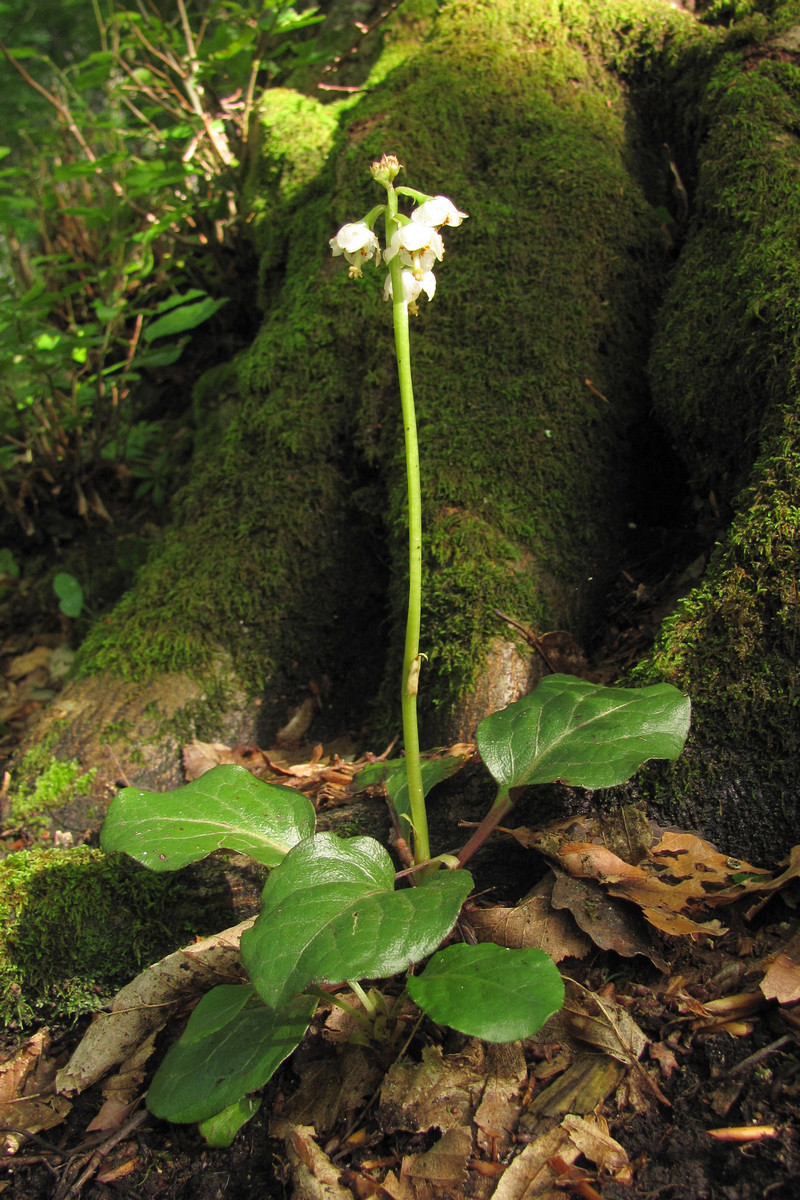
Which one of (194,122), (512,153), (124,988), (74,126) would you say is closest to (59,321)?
(74,126)

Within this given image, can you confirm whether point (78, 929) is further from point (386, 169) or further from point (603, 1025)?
point (386, 169)

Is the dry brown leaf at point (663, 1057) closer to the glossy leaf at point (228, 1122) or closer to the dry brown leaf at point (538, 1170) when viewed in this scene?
the dry brown leaf at point (538, 1170)

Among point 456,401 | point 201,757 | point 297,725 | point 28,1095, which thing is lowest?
point 297,725

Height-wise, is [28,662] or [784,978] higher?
[784,978]

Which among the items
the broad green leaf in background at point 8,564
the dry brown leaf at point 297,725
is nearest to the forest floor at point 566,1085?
the dry brown leaf at point 297,725

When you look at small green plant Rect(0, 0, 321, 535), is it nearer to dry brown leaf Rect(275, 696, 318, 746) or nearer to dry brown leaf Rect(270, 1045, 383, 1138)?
dry brown leaf Rect(275, 696, 318, 746)

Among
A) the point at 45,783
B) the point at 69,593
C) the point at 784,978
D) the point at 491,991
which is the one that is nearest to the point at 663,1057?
the point at 784,978

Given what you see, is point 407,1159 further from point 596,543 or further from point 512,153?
point 512,153
